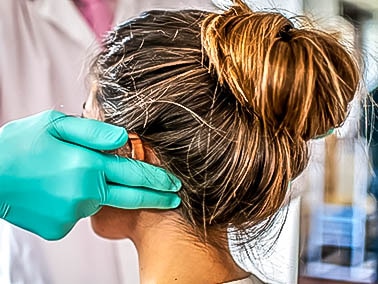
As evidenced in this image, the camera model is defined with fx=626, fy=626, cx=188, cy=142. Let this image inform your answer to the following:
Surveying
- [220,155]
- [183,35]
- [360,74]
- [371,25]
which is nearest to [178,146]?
[220,155]

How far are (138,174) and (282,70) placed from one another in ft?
0.80

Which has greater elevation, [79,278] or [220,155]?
[220,155]

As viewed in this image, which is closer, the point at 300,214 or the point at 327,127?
the point at 327,127

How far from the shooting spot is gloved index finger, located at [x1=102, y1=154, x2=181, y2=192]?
86 cm

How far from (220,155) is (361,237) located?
1101mm

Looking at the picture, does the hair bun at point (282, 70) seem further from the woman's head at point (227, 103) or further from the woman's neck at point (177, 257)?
the woman's neck at point (177, 257)

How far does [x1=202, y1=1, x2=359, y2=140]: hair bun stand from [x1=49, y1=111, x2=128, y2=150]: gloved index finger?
0.16m

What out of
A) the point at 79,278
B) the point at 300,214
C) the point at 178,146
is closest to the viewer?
the point at 178,146

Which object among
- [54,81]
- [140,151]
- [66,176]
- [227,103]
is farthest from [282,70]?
[54,81]

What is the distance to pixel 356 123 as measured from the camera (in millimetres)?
1144

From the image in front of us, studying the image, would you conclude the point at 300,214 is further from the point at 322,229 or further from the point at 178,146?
the point at 178,146

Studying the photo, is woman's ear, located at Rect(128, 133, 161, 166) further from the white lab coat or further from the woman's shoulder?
the white lab coat

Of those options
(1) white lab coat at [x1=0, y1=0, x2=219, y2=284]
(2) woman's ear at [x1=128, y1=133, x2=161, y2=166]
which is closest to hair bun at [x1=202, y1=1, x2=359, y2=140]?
(2) woman's ear at [x1=128, y1=133, x2=161, y2=166]

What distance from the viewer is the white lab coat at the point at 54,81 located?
139 cm
